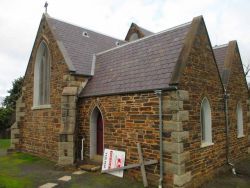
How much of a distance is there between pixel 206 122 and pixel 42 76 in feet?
33.9

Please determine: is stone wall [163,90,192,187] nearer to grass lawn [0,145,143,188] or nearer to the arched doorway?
grass lawn [0,145,143,188]

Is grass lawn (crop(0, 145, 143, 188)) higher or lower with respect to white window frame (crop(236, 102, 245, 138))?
lower

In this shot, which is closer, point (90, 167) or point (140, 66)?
point (140, 66)

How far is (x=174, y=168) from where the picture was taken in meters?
7.82

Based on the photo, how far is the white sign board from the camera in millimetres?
9641

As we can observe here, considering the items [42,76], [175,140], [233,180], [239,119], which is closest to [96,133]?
[175,140]

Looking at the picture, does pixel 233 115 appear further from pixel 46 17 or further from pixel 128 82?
pixel 46 17

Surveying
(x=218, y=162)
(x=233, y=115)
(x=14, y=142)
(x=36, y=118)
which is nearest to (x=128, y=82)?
(x=218, y=162)

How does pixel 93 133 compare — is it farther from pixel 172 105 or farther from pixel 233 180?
pixel 233 180

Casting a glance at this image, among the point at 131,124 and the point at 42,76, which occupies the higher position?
the point at 42,76

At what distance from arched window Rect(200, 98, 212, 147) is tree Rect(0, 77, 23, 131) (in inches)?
966

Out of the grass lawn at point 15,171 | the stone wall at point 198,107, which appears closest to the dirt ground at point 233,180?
the stone wall at point 198,107

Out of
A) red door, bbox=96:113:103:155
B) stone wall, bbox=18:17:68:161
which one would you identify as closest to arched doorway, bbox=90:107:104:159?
red door, bbox=96:113:103:155

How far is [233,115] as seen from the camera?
40.4ft
